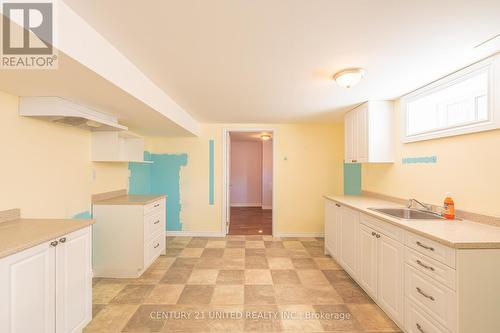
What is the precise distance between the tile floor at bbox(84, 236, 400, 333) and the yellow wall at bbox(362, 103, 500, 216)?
1258mm

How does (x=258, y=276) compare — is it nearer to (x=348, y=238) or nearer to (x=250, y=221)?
(x=348, y=238)

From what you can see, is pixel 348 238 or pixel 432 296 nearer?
pixel 432 296

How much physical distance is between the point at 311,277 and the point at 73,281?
2.40 meters

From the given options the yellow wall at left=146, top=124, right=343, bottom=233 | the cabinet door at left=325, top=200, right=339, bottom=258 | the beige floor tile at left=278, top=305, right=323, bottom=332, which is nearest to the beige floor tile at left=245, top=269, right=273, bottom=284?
the beige floor tile at left=278, top=305, right=323, bottom=332

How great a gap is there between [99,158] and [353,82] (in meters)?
2.96

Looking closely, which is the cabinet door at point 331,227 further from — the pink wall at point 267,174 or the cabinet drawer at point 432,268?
the pink wall at point 267,174

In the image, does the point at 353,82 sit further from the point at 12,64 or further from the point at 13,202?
the point at 13,202

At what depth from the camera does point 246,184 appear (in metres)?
7.87

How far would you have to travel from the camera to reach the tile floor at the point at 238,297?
1.93 metres

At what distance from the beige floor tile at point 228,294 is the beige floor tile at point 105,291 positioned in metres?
1.08

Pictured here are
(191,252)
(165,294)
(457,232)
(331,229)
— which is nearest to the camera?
(457,232)

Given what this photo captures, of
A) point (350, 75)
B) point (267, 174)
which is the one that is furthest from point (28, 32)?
→ point (267, 174)

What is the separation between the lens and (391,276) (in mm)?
1931

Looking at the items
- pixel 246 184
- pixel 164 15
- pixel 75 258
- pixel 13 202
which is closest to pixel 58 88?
pixel 13 202
